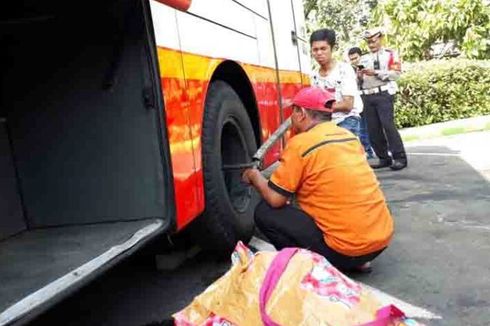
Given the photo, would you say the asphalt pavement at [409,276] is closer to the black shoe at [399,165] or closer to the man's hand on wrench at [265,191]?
the man's hand on wrench at [265,191]

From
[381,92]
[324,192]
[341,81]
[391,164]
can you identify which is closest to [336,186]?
[324,192]

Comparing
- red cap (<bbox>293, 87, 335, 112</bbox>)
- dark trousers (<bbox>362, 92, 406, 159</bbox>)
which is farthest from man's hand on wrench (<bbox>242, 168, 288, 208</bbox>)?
dark trousers (<bbox>362, 92, 406, 159</bbox>)

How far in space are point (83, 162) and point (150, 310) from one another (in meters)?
0.90

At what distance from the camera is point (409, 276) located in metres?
3.72

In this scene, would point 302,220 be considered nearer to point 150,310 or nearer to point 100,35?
point 150,310

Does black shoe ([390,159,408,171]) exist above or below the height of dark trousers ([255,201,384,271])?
below

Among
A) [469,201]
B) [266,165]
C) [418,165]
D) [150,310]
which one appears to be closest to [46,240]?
[150,310]

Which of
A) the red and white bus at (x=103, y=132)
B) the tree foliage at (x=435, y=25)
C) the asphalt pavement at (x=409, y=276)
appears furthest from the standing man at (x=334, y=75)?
the tree foliage at (x=435, y=25)

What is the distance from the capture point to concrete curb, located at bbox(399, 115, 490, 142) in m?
10.6

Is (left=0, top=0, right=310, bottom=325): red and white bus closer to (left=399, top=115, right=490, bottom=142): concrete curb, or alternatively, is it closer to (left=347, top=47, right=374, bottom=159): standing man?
(left=347, top=47, right=374, bottom=159): standing man

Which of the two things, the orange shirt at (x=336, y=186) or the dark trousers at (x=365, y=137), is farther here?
the dark trousers at (x=365, y=137)

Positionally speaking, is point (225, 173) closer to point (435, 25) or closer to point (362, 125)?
point (362, 125)

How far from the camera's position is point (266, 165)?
471 cm

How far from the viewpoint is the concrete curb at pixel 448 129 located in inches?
418
